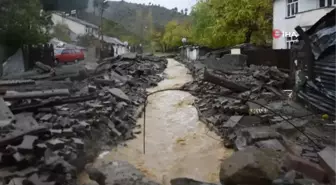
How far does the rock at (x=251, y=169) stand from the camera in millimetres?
5266

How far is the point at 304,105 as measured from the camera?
9062mm

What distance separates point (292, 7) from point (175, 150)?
16.0 metres

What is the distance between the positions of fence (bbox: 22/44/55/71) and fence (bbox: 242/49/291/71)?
1248 cm

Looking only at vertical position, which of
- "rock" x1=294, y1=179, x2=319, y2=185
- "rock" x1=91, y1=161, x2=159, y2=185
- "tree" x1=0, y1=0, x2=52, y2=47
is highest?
"tree" x1=0, y1=0, x2=52, y2=47

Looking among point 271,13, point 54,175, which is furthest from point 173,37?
point 54,175

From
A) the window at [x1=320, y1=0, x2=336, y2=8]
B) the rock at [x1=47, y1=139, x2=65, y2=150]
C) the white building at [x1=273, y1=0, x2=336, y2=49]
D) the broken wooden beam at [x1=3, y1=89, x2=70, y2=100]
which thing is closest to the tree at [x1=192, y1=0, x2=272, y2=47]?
the white building at [x1=273, y1=0, x2=336, y2=49]

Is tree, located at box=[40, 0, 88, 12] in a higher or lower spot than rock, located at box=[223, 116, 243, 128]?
higher

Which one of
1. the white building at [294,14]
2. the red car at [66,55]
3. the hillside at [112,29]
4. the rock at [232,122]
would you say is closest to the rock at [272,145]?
the rock at [232,122]

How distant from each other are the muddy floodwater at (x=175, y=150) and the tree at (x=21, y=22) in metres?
9.26

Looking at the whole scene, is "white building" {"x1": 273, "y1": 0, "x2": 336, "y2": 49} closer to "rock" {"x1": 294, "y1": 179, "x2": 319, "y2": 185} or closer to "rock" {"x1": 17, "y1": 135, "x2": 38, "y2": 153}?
"rock" {"x1": 294, "y1": 179, "x2": 319, "y2": 185}

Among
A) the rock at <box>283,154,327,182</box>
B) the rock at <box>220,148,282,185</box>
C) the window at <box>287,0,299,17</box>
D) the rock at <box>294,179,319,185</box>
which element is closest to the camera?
the rock at <box>294,179,319,185</box>

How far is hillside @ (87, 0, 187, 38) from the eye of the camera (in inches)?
2808

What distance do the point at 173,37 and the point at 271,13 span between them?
97.7 feet

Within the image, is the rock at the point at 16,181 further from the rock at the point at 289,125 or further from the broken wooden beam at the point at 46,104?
the rock at the point at 289,125
